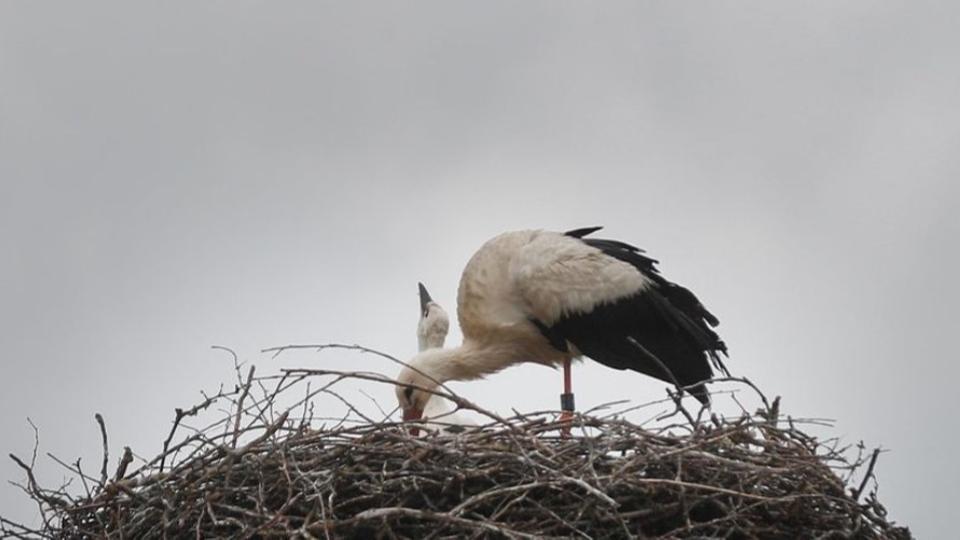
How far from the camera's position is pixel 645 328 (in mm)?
7742

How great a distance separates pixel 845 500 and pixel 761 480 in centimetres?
27

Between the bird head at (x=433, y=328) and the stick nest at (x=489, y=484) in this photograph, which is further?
the bird head at (x=433, y=328)

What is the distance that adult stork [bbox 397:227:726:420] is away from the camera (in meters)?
7.61

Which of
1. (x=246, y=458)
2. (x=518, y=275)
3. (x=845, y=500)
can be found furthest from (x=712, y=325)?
(x=246, y=458)

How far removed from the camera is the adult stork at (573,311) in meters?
7.61

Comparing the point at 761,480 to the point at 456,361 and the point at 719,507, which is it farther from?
the point at 456,361

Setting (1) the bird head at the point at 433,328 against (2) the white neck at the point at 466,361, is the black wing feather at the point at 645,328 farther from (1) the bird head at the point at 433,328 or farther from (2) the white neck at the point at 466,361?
(1) the bird head at the point at 433,328

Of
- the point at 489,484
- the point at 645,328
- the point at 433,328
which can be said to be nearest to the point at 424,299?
the point at 433,328

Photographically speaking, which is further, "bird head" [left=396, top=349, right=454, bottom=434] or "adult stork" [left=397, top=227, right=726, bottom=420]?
"adult stork" [left=397, top=227, right=726, bottom=420]

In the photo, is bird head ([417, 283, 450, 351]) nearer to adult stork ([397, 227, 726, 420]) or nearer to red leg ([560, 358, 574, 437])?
adult stork ([397, 227, 726, 420])

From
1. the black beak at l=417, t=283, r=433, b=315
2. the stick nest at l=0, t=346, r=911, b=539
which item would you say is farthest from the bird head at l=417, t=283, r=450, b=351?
the stick nest at l=0, t=346, r=911, b=539

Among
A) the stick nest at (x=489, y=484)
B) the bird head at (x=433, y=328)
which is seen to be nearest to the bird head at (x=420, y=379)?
the bird head at (x=433, y=328)

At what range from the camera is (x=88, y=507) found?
5406mm

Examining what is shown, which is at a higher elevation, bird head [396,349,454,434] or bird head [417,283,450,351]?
bird head [417,283,450,351]
